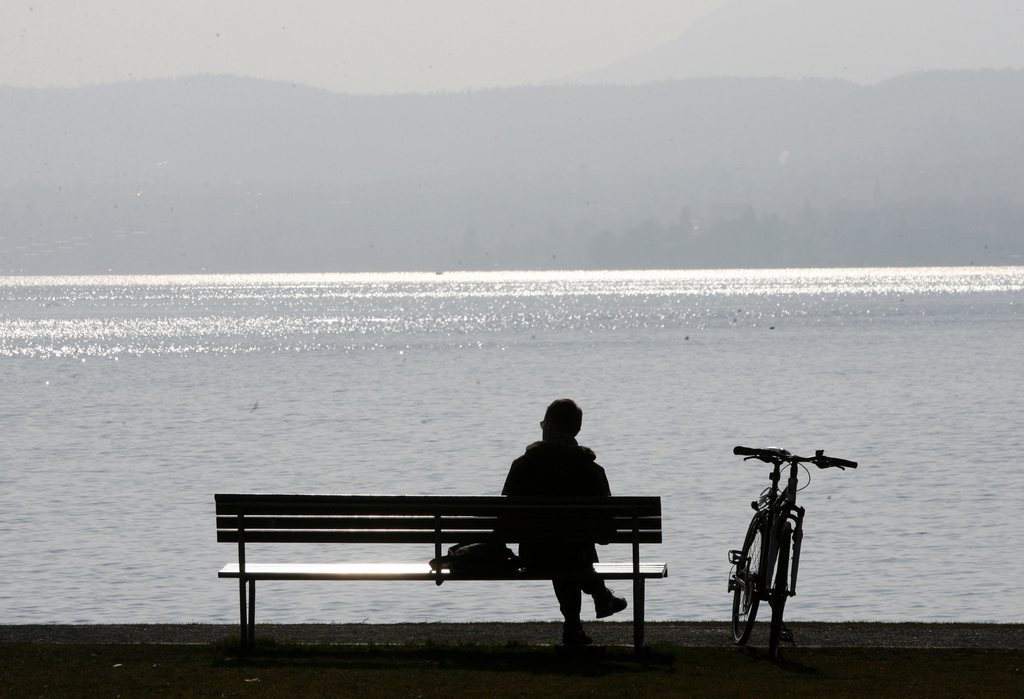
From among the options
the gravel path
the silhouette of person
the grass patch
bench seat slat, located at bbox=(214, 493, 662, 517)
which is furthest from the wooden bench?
the gravel path

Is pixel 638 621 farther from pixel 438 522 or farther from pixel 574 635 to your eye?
pixel 438 522

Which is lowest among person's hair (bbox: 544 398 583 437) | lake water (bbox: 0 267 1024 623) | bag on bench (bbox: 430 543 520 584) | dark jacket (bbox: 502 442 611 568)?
lake water (bbox: 0 267 1024 623)

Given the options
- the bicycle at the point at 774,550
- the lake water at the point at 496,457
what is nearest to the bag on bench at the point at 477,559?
the bicycle at the point at 774,550

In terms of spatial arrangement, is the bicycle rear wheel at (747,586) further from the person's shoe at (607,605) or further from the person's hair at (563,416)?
the person's hair at (563,416)

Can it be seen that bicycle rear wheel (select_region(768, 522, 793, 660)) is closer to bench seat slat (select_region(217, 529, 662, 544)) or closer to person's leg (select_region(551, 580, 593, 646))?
bench seat slat (select_region(217, 529, 662, 544))

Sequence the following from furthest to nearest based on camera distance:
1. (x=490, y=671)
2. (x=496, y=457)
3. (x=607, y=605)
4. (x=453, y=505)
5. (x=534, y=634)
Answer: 1. (x=496, y=457)
2. (x=534, y=634)
3. (x=607, y=605)
4. (x=453, y=505)
5. (x=490, y=671)

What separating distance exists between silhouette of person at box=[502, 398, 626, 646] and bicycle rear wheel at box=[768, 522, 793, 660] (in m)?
1.03

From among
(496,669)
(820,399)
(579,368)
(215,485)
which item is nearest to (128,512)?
(215,485)

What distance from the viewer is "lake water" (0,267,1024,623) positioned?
59.5ft

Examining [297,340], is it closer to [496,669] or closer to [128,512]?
[128,512]

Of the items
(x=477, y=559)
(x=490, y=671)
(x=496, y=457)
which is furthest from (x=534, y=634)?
(x=496, y=457)

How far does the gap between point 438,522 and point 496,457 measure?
89.6ft

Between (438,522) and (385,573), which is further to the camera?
(385,573)

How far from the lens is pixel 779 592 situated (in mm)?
9750
